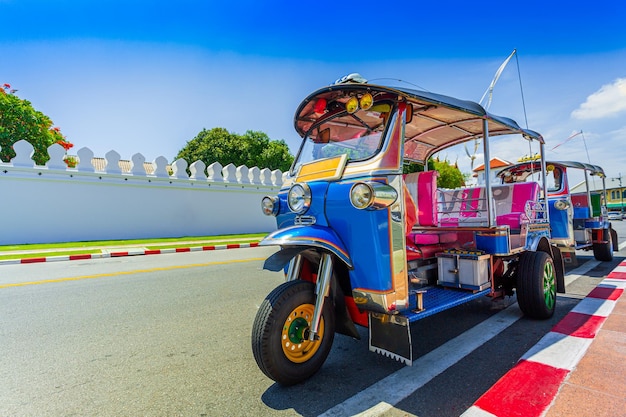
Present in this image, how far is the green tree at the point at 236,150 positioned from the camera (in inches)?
1342

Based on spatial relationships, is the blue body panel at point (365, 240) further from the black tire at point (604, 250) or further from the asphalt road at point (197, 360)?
the black tire at point (604, 250)

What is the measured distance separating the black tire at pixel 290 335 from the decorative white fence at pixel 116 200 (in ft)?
51.4

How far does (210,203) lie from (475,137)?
15781 millimetres

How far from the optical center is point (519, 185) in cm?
582

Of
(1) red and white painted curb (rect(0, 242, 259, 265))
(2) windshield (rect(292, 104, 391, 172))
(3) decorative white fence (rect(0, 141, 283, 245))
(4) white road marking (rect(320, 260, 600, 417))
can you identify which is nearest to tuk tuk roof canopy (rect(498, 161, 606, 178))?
(4) white road marking (rect(320, 260, 600, 417))

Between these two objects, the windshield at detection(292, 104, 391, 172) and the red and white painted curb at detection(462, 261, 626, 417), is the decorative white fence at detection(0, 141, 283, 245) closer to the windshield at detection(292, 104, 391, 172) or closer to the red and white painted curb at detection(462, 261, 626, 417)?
the windshield at detection(292, 104, 391, 172)

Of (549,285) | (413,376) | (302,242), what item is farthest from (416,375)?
(549,285)

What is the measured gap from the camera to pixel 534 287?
12.9 ft

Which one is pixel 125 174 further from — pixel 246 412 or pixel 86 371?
pixel 246 412

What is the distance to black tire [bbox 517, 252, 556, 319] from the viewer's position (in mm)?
3936

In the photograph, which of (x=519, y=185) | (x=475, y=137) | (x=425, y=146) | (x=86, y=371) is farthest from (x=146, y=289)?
(x=519, y=185)

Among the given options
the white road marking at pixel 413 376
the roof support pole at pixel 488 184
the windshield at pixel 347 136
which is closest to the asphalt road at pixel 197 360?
the white road marking at pixel 413 376

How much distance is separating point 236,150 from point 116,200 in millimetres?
19436

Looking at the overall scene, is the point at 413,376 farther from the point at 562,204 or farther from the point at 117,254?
the point at 117,254
